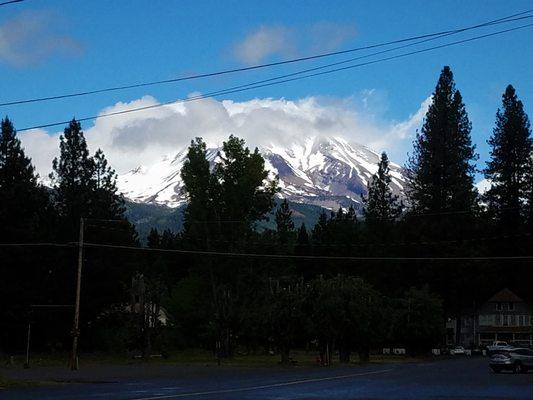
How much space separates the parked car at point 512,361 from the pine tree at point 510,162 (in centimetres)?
5365

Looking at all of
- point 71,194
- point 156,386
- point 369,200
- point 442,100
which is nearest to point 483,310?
point 369,200

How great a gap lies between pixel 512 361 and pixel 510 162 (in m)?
56.3

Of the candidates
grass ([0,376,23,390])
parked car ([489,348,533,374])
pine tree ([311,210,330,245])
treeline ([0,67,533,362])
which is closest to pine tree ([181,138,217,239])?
treeline ([0,67,533,362])

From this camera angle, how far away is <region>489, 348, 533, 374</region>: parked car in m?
43.5

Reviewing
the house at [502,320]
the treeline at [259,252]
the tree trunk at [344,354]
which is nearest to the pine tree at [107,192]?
the treeline at [259,252]

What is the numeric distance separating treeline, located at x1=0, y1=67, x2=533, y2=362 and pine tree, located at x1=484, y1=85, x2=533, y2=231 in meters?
0.17

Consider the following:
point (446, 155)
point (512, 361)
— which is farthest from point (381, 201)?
point (512, 361)

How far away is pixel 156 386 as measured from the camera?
28.7 m

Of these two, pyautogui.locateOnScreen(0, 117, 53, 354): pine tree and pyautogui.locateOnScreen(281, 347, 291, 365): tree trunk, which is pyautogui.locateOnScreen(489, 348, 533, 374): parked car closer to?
pyautogui.locateOnScreen(281, 347, 291, 365): tree trunk

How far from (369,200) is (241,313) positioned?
40.5 meters

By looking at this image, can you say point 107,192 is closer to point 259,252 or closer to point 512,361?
point 259,252

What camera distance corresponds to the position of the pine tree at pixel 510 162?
95.9m

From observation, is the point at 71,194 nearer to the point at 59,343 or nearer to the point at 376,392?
the point at 59,343

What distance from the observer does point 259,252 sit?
68.2 meters
